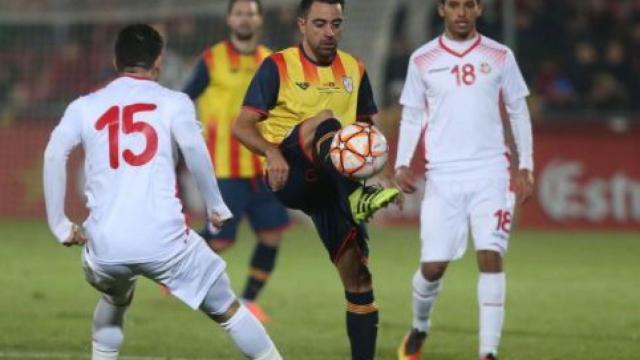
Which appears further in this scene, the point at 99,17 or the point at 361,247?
the point at 99,17

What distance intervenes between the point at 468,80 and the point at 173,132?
251 cm

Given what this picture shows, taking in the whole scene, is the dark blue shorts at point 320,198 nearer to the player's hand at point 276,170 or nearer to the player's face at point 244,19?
the player's hand at point 276,170

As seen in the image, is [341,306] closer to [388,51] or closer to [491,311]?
[491,311]

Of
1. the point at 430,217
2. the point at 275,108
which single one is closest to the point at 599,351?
the point at 430,217

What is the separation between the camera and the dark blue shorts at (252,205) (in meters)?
12.0

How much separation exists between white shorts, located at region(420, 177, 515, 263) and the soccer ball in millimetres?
1316

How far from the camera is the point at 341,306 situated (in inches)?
482

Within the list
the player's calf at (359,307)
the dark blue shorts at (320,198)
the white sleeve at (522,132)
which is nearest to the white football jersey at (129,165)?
the dark blue shorts at (320,198)

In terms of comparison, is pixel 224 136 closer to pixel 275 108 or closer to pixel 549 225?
pixel 275 108

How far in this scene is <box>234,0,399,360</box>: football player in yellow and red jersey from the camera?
26.2 ft

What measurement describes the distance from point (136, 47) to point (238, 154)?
4.91 meters

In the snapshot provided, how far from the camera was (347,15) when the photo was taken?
19.4 m

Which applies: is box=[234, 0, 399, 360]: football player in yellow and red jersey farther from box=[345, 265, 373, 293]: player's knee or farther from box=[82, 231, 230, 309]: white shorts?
box=[82, 231, 230, 309]: white shorts

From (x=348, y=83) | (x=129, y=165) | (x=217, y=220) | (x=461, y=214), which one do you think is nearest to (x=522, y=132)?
(x=461, y=214)
